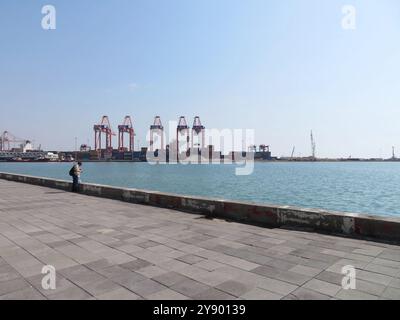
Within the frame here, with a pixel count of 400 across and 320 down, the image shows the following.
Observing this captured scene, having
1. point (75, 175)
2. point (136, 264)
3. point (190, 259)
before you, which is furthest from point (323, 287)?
point (75, 175)

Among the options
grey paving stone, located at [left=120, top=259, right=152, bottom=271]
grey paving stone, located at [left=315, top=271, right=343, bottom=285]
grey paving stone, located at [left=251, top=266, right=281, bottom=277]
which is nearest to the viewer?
grey paving stone, located at [left=315, top=271, right=343, bottom=285]

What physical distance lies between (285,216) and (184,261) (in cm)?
321

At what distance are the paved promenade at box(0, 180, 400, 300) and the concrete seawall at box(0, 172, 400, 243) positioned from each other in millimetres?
415

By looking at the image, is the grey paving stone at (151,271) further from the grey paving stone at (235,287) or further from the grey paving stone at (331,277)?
the grey paving stone at (331,277)

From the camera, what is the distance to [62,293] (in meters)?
3.62

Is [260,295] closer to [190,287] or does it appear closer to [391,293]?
[190,287]

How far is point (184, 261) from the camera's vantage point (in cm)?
477

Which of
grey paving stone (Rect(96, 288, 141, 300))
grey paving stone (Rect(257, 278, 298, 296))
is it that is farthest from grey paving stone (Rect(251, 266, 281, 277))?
grey paving stone (Rect(96, 288, 141, 300))

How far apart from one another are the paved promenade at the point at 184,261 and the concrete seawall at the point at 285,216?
415 millimetres

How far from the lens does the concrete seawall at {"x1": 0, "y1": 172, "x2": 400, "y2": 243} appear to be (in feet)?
19.5

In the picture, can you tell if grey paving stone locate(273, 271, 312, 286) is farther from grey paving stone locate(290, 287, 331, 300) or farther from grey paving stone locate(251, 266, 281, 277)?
grey paving stone locate(290, 287, 331, 300)

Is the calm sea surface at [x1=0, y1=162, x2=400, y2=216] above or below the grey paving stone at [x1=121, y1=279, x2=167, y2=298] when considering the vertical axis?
below
